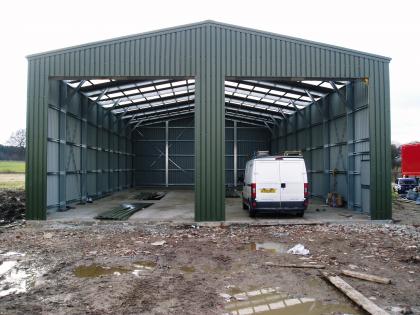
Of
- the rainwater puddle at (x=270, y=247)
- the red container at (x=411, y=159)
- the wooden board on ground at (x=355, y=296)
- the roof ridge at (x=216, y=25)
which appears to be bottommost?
the rainwater puddle at (x=270, y=247)

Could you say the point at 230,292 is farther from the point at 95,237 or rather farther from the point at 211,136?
the point at 211,136

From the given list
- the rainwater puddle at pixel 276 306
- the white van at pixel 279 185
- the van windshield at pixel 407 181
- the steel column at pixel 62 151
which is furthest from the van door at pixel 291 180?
the van windshield at pixel 407 181

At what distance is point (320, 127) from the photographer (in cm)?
1956

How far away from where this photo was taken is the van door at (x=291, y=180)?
41.5 feet

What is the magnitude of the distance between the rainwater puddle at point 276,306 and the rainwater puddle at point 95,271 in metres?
2.42

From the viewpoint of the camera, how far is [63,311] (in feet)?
16.6

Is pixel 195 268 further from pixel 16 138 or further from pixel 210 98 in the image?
pixel 16 138

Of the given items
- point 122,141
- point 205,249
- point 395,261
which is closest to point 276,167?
point 205,249

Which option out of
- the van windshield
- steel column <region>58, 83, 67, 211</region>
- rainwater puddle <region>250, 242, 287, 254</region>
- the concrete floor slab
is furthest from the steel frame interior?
the van windshield

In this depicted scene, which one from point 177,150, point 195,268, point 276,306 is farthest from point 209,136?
point 177,150

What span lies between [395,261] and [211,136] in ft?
21.6

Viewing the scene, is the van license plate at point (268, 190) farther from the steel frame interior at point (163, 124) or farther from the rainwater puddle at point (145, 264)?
the rainwater puddle at point (145, 264)

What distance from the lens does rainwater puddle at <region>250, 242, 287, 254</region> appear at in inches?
349

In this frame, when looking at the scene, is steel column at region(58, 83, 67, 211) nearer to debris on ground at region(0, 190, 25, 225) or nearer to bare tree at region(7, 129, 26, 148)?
debris on ground at region(0, 190, 25, 225)
